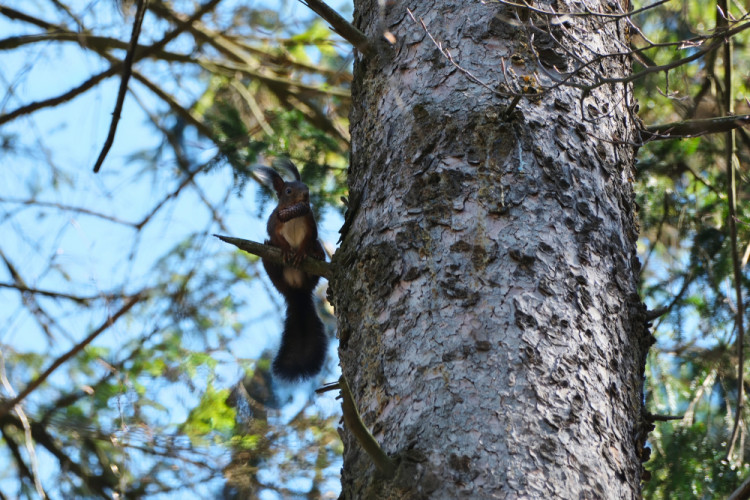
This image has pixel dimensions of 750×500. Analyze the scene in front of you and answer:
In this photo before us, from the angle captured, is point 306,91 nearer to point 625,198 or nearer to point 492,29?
point 492,29

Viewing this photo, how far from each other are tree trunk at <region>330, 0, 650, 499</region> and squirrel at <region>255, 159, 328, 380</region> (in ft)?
3.02

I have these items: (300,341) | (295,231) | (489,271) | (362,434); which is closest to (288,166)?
(295,231)

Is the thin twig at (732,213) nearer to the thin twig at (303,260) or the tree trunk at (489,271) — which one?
the tree trunk at (489,271)

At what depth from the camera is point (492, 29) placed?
1.53 metres

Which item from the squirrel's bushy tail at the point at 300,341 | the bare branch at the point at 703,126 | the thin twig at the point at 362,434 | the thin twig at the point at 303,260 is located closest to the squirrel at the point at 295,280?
the squirrel's bushy tail at the point at 300,341

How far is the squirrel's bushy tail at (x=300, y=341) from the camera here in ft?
8.02

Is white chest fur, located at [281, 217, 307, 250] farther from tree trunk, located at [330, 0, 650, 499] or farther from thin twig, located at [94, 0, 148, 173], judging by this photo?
tree trunk, located at [330, 0, 650, 499]

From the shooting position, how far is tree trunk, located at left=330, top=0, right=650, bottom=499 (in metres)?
1.08

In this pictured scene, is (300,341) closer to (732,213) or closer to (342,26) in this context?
(342,26)

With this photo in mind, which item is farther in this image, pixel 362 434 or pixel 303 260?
pixel 303 260

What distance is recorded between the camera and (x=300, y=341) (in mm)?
2512

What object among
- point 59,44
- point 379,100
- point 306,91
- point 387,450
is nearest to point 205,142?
point 306,91

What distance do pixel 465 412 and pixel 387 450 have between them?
144 millimetres

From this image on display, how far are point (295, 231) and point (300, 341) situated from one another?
1.20 ft
